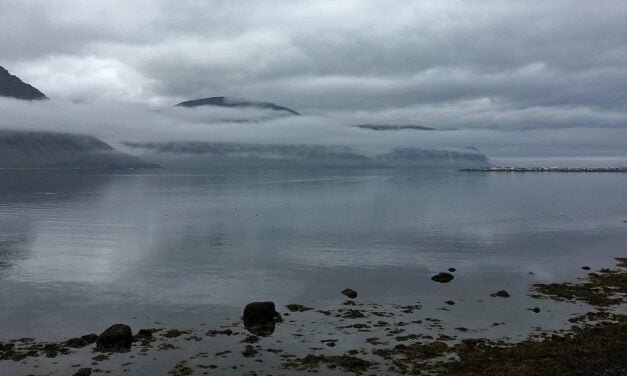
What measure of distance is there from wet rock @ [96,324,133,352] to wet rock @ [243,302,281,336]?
9.67 meters

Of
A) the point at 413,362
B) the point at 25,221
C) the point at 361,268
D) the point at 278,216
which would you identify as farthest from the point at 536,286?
the point at 25,221

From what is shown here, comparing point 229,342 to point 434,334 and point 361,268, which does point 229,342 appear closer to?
point 434,334

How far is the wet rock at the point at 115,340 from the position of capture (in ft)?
122

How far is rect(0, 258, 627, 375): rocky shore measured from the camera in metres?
33.7

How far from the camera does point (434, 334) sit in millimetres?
40906

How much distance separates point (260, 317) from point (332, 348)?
850 cm

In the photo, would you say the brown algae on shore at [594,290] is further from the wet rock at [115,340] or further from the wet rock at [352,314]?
the wet rock at [115,340]

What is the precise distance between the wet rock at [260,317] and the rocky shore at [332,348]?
9 centimetres

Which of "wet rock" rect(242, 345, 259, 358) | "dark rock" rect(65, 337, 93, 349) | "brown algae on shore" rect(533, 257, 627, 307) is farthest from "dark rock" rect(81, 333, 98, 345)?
"brown algae on shore" rect(533, 257, 627, 307)

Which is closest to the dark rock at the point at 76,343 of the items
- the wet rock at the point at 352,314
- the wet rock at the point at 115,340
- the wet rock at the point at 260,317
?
the wet rock at the point at 115,340

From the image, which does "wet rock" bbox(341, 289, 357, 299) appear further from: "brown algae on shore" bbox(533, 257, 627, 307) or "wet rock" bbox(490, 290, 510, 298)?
"brown algae on shore" bbox(533, 257, 627, 307)

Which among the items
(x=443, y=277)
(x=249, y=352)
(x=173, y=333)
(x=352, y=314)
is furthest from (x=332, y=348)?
(x=443, y=277)

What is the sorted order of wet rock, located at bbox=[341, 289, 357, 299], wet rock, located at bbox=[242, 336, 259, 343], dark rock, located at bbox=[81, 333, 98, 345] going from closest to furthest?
dark rock, located at bbox=[81, 333, 98, 345] → wet rock, located at bbox=[242, 336, 259, 343] → wet rock, located at bbox=[341, 289, 357, 299]

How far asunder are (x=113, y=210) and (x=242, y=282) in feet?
337
